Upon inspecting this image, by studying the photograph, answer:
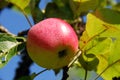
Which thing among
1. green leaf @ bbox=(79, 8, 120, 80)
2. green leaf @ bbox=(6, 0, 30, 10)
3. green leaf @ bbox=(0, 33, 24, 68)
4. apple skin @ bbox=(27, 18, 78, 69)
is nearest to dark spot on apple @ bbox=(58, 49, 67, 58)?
apple skin @ bbox=(27, 18, 78, 69)

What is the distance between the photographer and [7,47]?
5.22ft

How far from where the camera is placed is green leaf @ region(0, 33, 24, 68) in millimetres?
1551

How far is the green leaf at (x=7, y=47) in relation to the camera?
155cm

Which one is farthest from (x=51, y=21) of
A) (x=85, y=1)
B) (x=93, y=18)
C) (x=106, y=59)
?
(x=85, y=1)

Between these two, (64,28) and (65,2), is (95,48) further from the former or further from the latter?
(65,2)

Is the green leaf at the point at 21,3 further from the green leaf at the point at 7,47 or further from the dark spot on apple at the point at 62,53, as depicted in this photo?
the dark spot on apple at the point at 62,53

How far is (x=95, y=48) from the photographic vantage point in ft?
5.09

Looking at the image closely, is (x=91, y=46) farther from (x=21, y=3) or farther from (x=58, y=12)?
(x=58, y=12)

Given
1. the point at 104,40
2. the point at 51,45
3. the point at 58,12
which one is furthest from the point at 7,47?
the point at 58,12

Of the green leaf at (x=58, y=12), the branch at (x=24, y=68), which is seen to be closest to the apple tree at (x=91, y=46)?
the green leaf at (x=58, y=12)

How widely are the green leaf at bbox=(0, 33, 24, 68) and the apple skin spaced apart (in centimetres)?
17

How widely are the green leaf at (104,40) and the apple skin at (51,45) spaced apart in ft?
0.29

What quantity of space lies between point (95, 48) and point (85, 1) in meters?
0.41

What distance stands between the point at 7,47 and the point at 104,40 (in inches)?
15.5
